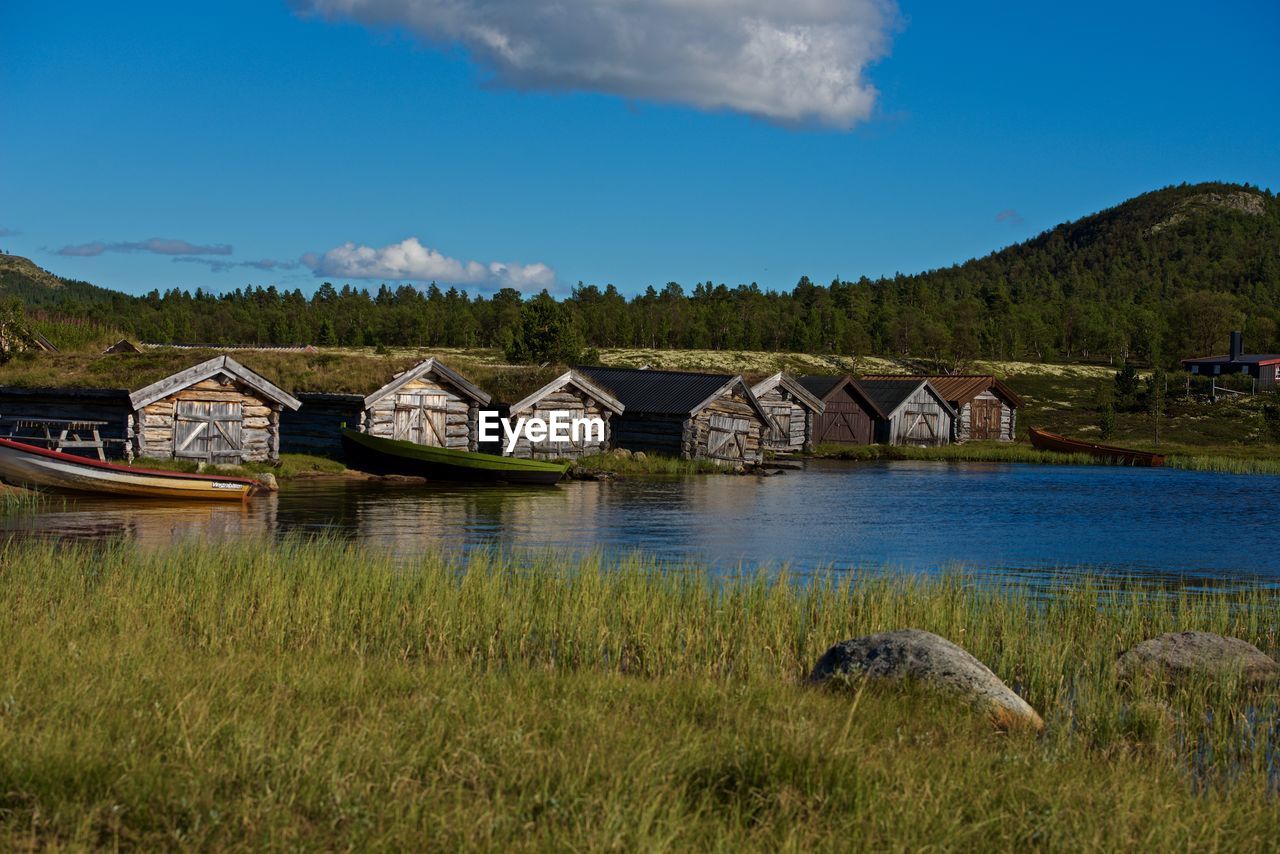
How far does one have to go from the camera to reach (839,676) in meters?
11.0

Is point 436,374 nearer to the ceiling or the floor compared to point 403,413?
nearer to the ceiling

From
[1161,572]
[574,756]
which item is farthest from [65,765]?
[1161,572]

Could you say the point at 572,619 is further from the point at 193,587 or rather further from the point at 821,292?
the point at 821,292

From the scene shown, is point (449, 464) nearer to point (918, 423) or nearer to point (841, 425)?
point (841, 425)

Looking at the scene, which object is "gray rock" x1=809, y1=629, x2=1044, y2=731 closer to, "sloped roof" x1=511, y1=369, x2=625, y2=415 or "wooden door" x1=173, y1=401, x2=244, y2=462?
"wooden door" x1=173, y1=401, x2=244, y2=462

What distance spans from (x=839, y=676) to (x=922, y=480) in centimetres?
3782

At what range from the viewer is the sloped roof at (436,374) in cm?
4100

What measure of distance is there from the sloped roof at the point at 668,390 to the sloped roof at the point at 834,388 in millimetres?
13867

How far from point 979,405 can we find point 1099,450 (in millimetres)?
15449

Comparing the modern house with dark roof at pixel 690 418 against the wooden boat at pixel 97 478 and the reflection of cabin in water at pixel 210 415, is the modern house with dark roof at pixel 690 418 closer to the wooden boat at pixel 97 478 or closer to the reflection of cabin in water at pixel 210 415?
the reflection of cabin in water at pixel 210 415

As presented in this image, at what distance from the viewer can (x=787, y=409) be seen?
62188mm

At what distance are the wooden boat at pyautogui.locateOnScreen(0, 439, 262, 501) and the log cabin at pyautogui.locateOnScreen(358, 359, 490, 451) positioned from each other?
1018 centimetres

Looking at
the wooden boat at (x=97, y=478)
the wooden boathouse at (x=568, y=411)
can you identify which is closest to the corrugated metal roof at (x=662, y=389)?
the wooden boathouse at (x=568, y=411)

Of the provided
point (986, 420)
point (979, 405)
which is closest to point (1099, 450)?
point (979, 405)
